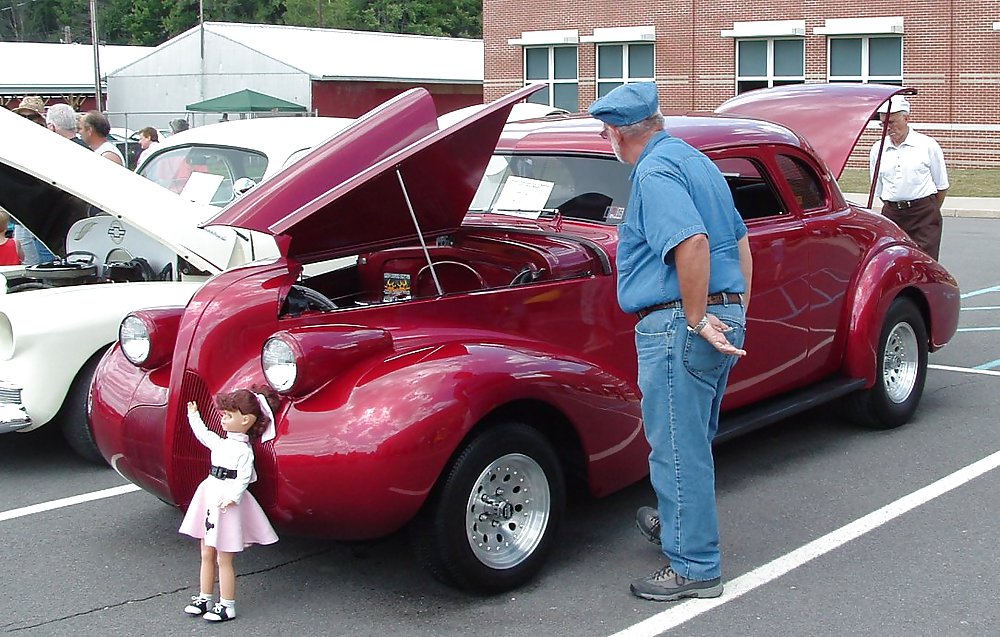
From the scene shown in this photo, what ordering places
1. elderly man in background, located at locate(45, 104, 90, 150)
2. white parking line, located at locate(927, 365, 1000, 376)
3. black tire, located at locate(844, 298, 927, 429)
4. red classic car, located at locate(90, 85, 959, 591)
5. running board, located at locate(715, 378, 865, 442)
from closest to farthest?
red classic car, located at locate(90, 85, 959, 591) < running board, located at locate(715, 378, 865, 442) < black tire, located at locate(844, 298, 927, 429) < white parking line, located at locate(927, 365, 1000, 376) < elderly man in background, located at locate(45, 104, 90, 150)

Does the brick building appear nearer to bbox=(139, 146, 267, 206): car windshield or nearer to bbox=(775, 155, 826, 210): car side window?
bbox=(139, 146, 267, 206): car windshield

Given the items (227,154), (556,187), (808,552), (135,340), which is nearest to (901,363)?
(808,552)

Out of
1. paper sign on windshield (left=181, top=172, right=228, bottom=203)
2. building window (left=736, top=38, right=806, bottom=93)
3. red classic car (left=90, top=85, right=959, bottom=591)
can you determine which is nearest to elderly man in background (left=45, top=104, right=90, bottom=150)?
paper sign on windshield (left=181, top=172, right=228, bottom=203)

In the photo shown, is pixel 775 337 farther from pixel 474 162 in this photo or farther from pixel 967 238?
pixel 967 238

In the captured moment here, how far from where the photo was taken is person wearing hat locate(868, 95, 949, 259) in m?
9.47

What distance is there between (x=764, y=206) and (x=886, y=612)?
2.37 meters

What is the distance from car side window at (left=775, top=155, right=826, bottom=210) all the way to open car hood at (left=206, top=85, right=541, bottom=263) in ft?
6.39

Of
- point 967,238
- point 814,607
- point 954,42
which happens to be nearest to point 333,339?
point 814,607

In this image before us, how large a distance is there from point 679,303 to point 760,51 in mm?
30154

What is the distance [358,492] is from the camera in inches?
156

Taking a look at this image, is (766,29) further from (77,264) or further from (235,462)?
(235,462)

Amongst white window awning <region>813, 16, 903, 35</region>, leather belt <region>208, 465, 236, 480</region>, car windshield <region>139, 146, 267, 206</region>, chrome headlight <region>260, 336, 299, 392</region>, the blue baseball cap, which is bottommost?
leather belt <region>208, 465, 236, 480</region>

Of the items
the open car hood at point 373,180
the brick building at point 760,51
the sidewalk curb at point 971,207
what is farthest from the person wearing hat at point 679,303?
the brick building at point 760,51

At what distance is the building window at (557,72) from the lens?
3550 centimetres
